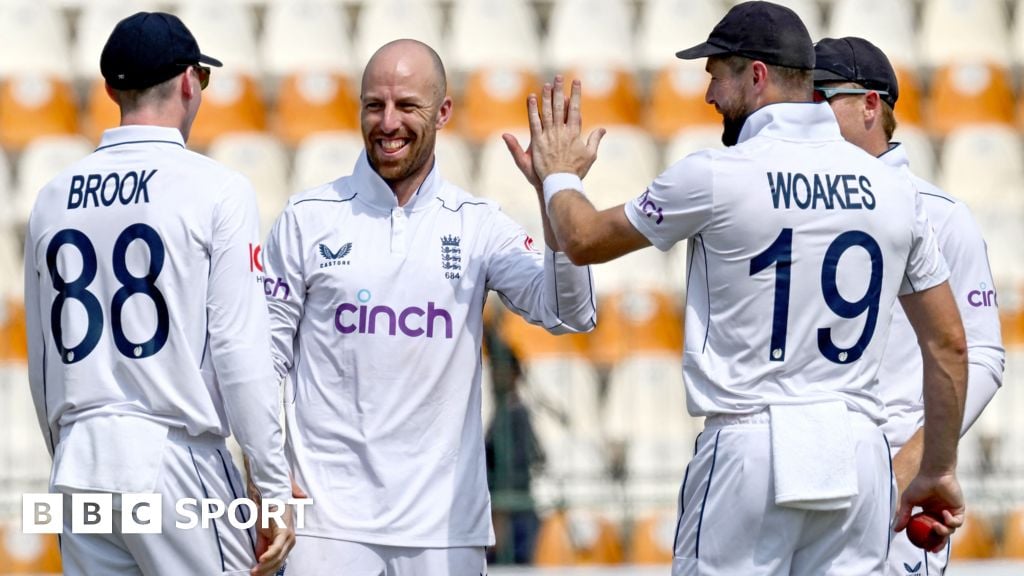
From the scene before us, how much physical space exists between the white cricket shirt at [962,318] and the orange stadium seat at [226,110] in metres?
7.64

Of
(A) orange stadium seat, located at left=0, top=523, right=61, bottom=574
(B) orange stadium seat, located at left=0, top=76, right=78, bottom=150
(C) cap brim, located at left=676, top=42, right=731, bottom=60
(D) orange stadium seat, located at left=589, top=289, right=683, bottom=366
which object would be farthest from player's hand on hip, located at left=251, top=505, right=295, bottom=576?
(B) orange stadium seat, located at left=0, top=76, right=78, bottom=150

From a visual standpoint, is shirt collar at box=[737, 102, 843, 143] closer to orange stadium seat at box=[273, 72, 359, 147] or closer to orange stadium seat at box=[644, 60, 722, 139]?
orange stadium seat at box=[644, 60, 722, 139]

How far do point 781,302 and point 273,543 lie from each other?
1570 millimetres

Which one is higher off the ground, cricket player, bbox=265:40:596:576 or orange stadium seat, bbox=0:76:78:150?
orange stadium seat, bbox=0:76:78:150

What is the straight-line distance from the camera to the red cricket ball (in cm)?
471

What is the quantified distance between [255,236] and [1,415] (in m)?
5.21

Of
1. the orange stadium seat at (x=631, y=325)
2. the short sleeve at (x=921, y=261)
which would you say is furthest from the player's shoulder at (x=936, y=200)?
the orange stadium seat at (x=631, y=325)

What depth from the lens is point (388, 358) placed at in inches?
197

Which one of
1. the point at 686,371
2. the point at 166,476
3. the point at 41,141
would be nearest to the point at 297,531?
the point at 166,476

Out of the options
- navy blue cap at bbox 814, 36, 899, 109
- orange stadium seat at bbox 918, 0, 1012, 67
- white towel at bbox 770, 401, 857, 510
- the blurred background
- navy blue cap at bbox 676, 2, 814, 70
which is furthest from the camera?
orange stadium seat at bbox 918, 0, 1012, 67

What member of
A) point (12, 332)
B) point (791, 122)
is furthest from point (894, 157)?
point (12, 332)

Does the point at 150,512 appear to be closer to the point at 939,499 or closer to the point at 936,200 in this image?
the point at 939,499

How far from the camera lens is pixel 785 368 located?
441 cm

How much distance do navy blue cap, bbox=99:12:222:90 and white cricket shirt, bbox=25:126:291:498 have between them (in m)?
0.24
